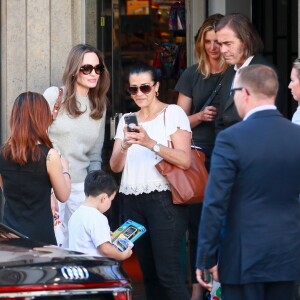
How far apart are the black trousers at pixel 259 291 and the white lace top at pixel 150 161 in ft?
5.89

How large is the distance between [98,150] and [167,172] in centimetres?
113

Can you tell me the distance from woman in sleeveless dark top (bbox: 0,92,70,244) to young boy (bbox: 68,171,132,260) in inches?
7.1

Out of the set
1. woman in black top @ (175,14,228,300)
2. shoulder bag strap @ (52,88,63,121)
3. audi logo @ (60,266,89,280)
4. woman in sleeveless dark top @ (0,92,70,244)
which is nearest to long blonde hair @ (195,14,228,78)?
woman in black top @ (175,14,228,300)

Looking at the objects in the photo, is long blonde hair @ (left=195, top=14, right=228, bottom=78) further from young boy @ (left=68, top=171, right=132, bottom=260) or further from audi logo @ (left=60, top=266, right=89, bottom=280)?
audi logo @ (left=60, top=266, right=89, bottom=280)

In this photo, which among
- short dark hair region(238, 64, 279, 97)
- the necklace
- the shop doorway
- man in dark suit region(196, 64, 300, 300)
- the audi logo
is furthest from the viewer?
the shop doorway

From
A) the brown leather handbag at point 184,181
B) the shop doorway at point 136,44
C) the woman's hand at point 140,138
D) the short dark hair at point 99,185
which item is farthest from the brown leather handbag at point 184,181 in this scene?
the shop doorway at point 136,44

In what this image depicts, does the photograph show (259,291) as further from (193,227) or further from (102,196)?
(193,227)

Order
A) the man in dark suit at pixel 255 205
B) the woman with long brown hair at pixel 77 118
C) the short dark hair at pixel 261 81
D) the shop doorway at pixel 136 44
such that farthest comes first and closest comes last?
the shop doorway at pixel 136 44 → the woman with long brown hair at pixel 77 118 → the short dark hair at pixel 261 81 → the man in dark suit at pixel 255 205

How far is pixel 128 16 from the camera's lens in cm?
1432

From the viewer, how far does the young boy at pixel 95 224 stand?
289 inches

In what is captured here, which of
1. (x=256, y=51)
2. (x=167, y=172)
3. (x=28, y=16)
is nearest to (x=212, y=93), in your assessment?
(x=256, y=51)

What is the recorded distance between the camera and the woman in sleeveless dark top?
732 centimetres

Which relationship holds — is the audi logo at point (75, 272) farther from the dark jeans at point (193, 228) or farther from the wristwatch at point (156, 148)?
the dark jeans at point (193, 228)

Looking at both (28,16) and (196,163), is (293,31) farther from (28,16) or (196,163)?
(196,163)
